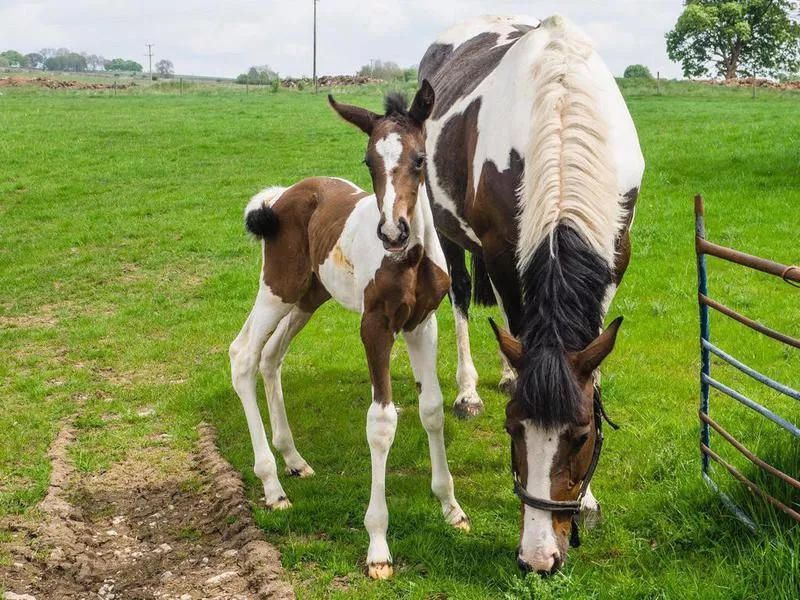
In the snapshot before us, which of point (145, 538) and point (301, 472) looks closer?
point (145, 538)

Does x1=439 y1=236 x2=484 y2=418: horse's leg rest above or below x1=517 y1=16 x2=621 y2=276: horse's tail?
below

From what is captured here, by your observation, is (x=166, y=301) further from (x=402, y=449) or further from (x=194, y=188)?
(x=194, y=188)

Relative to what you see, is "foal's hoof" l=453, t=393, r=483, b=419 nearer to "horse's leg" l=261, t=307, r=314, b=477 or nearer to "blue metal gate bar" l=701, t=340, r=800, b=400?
"horse's leg" l=261, t=307, r=314, b=477

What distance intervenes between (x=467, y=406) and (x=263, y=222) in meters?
2.19

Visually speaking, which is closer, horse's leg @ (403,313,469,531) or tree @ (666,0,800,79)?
horse's leg @ (403,313,469,531)

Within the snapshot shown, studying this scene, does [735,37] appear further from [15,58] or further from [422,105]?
[15,58]

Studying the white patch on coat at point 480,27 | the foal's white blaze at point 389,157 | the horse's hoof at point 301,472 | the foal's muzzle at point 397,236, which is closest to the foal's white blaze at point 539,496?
the foal's muzzle at point 397,236

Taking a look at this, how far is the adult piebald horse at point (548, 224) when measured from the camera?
10.8 ft

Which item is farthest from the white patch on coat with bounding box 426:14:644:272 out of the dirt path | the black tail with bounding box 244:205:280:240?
the dirt path

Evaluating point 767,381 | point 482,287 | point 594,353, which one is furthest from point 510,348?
point 482,287

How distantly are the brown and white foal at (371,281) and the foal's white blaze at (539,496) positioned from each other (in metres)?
0.90

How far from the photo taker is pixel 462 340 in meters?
6.52

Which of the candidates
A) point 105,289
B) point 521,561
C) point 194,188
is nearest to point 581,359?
point 521,561

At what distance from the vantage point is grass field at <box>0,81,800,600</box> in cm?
380
